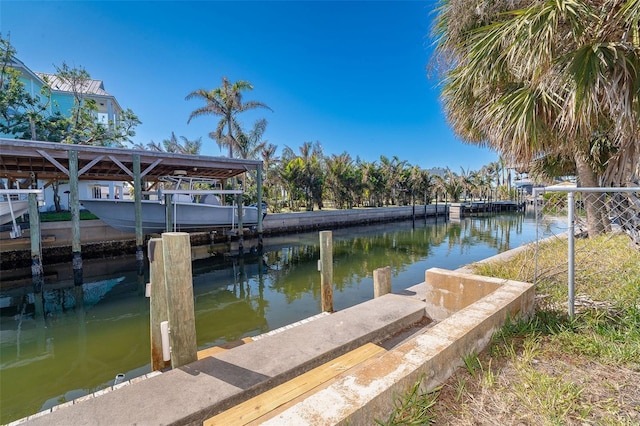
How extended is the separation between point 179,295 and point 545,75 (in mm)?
5742

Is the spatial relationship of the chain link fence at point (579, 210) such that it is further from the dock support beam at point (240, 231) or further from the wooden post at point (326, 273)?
the dock support beam at point (240, 231)

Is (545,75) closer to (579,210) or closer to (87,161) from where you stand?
(579,210)

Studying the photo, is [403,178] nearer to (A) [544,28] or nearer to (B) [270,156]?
(B) [270,156]

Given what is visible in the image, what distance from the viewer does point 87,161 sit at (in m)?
11.9

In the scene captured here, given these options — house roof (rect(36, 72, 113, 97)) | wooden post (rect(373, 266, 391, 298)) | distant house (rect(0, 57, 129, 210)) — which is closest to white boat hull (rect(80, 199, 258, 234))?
distant house (rect(0, 57, 129, 210))

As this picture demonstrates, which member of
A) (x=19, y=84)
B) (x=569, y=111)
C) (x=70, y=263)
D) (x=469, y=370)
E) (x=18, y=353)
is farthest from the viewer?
(x=19, y=84)

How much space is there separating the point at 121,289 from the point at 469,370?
378 inches

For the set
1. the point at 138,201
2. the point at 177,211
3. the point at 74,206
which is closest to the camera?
the point at 74,206

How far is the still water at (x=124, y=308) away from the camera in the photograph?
4.54 m

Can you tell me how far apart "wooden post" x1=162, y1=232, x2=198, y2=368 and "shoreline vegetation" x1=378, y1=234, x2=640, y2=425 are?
2.33 m

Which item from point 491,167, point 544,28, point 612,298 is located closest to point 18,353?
point 612,298

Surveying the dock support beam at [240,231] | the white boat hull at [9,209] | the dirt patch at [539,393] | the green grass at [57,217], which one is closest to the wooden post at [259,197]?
the dock support beam at [240,231]

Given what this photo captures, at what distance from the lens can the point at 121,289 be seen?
869 centimetres

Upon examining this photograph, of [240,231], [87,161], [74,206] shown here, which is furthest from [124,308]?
[87,161]
